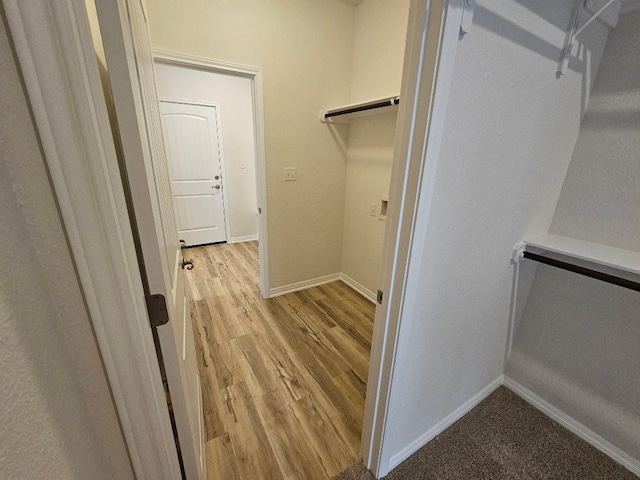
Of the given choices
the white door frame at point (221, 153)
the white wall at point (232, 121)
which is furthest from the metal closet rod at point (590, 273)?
the white door frame at point (221, 153)

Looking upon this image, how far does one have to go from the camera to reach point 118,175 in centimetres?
52

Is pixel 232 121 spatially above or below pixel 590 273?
above

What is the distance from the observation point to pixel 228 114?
3.83 metres

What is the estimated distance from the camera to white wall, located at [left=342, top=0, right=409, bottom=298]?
2.12 metres

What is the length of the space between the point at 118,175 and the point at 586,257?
67.5 inches

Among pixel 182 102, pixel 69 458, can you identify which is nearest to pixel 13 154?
pixel 69 458

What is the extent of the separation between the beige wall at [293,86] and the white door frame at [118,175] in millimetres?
1744

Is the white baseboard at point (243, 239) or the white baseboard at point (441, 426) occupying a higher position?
the white baseboard at point (243, 239)

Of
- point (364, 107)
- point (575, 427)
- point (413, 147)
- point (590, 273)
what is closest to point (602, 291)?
point (590, 273)

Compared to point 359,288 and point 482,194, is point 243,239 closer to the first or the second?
point 359,288

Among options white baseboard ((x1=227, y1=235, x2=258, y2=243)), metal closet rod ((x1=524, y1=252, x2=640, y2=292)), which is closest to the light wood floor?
metal closet rod ((x1=524, y1=252, x2=640, y2=292))

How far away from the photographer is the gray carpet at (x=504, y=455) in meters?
1.28

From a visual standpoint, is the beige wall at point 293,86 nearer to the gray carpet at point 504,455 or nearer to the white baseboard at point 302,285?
the white baseboard at point 302,285

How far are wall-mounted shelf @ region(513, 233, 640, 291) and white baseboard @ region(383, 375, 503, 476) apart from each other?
2.90 feet
